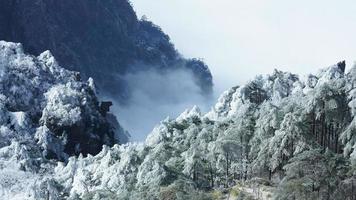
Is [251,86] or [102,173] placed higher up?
[251,86]

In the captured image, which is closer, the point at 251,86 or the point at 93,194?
the point at 93,194

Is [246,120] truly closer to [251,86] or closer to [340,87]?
[340,87]

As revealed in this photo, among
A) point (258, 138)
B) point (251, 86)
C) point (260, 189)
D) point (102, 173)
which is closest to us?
point (260, 189)

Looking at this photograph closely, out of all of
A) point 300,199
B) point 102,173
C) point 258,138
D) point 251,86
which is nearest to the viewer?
point 300,199

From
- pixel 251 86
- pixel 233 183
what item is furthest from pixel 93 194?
pixel 251 86

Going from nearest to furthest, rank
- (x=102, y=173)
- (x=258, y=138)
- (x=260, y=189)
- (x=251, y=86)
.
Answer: (x=260, y=189) → (x=258, y=138) → (x=102, y=173) → (x=251, y=86)

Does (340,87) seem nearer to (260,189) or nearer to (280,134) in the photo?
(280,134)

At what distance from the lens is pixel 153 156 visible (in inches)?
5979

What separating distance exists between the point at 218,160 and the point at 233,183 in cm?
474

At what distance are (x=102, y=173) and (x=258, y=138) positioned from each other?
1662 inches

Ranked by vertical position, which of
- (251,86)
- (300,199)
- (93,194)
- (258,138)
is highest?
(251,86)

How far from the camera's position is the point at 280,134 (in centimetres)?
13462

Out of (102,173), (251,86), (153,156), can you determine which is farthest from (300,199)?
(251,86)

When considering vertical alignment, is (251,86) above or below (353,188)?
above
